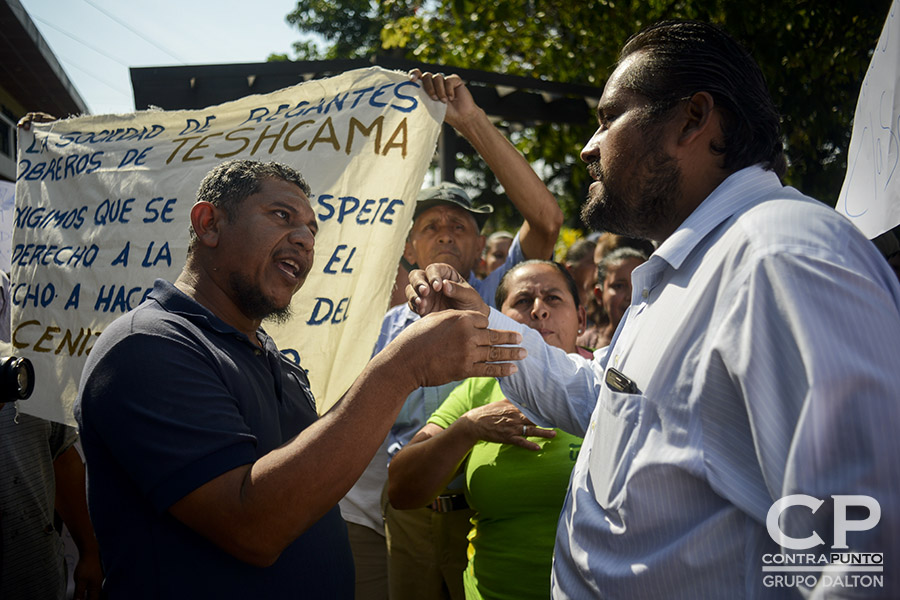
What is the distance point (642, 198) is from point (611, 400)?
0.53m

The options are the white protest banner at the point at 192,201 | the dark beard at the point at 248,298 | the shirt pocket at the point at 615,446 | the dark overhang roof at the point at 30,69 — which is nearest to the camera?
the shirt pocket at the point at 615,446

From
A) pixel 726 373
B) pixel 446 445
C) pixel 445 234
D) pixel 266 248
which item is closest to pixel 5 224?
pixel 445 234

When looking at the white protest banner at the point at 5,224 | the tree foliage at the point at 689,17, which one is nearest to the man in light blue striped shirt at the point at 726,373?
the white protest banner at the point at 5,224

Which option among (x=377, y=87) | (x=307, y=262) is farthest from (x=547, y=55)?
(x=307, y=262)

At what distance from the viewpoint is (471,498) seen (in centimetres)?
247

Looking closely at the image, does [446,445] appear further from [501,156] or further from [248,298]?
[501,156]

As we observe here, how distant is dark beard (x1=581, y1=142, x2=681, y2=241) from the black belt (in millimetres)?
1533

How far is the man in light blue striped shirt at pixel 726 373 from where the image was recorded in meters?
1.04

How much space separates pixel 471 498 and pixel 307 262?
106 cm

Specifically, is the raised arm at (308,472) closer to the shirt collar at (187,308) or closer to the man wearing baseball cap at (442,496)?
the shirt collar at (187,308)

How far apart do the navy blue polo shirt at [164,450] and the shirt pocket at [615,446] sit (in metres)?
0.63

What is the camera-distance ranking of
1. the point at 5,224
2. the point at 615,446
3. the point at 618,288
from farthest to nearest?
the point at 618,288 < the point at 5,224 < the point at 615,446

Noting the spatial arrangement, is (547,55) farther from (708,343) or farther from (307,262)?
(708,343)

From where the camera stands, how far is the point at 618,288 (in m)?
4.23
